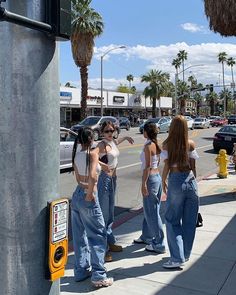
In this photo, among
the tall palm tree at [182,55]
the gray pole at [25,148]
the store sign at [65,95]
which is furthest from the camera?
the tall palm tree at [182,55]

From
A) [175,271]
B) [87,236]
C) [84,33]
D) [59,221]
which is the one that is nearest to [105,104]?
[84,33]

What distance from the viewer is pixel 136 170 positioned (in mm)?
15703

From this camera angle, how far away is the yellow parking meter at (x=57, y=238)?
2275mm

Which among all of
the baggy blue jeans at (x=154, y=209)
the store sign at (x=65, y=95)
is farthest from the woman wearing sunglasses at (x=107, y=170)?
the store sign at (x=65, y=95)

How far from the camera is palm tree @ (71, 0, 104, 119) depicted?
38.1m

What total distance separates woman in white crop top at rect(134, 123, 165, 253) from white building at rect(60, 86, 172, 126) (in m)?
42.5

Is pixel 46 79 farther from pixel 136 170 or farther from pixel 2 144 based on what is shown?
pixel 136 170

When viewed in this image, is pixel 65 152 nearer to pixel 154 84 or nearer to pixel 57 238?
pixel 57 238

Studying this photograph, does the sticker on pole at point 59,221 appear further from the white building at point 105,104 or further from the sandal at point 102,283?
the white building at point 105,104

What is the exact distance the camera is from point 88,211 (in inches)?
188

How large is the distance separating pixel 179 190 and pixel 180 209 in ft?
0.82

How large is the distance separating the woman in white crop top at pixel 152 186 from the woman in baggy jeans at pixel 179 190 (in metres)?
0.32

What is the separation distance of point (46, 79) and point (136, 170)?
13.6 m

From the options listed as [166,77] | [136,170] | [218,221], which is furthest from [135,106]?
[218,221]
